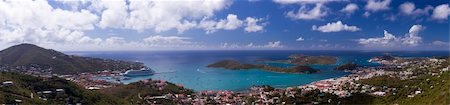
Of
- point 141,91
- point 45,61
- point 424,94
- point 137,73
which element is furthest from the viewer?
point 137,73

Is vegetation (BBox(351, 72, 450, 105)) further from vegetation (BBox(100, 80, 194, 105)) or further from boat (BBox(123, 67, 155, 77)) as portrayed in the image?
boat (BBox(123, 67, 155, 77))

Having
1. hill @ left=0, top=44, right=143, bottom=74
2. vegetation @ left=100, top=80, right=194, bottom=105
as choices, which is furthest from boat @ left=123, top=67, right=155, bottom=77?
vegetation @ left=100, top=80, right=194, bottom=105

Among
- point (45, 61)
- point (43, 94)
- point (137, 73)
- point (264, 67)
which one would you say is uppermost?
point (45, 61)

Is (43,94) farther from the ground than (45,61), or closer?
closer

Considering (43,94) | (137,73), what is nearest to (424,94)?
(43,94)

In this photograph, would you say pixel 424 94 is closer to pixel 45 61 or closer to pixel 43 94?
pixel 43 94

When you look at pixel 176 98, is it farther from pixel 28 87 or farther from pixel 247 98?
pixel 28 87

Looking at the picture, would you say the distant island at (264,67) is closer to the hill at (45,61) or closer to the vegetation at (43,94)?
the hill at (45,61)

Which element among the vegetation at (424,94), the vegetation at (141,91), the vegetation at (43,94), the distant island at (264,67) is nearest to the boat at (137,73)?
the distant island at (264,67)
